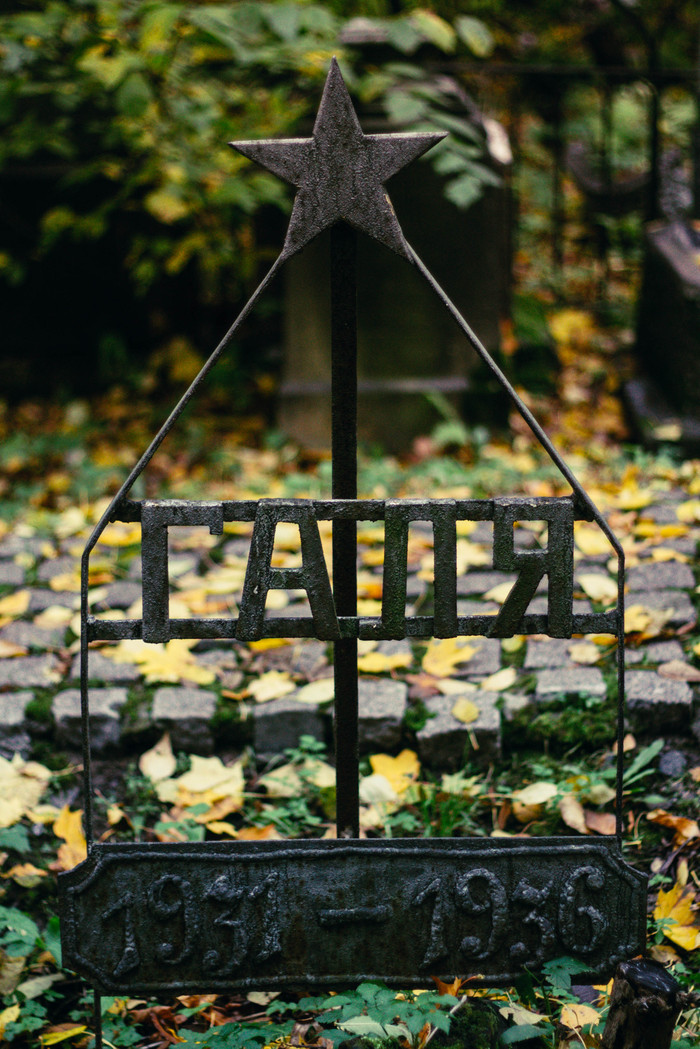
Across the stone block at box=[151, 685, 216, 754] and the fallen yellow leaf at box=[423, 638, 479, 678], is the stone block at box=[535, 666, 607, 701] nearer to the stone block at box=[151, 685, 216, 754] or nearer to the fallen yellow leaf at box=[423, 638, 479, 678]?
the fallen yellow leaf at box=[423, 638, 479, 678]

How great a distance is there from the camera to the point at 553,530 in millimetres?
1542

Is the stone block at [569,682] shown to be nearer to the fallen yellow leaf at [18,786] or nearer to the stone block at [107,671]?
the stone block at [107,671]

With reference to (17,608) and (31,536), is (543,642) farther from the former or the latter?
(31,536)

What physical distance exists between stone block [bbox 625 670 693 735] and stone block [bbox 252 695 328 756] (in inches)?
29.6

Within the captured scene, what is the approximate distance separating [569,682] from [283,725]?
2.37ft

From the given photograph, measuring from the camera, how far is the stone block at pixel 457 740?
87.5 inches

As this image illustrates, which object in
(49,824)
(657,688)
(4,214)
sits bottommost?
(49,824)

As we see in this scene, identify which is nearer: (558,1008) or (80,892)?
(80,892)

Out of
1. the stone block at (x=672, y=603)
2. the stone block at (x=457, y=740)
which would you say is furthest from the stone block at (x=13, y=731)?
the stone block at (x=672, y=603)

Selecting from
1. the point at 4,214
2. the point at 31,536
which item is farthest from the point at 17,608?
the point at 4,214

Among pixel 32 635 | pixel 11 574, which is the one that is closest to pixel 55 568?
pixel 11 574

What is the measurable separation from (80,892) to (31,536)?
2.38 m

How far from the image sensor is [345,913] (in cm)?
158

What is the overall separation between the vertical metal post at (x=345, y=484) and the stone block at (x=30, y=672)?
114 centimetres
